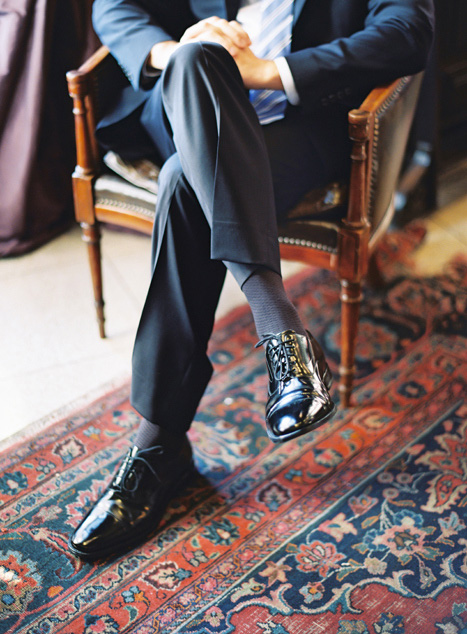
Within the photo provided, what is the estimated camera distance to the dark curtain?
1.89 metres

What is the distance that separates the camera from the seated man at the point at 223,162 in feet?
3.75

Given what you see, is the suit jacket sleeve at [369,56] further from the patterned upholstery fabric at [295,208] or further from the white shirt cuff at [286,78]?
the patterned upholstery fabric at [295,208]

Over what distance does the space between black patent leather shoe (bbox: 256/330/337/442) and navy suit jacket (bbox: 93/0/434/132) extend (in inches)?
20.8

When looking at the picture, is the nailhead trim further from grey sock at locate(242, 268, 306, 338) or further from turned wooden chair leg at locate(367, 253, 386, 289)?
turned wooden chair leg at locate(367, 253, 386, 289)

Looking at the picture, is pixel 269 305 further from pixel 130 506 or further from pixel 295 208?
pixel 130 506

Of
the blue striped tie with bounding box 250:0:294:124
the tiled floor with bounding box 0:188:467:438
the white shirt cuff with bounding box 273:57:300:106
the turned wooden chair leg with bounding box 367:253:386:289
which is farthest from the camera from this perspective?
the turned wooden chair leg with bounding box 367:253:386:289

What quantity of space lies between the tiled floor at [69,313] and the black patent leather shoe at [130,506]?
14.8 inches

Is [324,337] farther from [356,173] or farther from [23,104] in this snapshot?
[23,104]

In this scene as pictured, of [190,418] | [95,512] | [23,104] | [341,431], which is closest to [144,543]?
[95,512]

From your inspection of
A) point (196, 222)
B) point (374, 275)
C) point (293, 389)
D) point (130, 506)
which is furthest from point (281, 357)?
point (374, 275)

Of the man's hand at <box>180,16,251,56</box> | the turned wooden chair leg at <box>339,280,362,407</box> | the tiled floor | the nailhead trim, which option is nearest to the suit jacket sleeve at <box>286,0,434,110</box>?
the man's hand at <box>180,16,251,56</box>

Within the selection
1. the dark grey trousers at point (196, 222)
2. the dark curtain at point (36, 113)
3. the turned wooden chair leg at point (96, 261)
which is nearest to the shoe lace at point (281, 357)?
the dark grey trousers at point (196, 222)

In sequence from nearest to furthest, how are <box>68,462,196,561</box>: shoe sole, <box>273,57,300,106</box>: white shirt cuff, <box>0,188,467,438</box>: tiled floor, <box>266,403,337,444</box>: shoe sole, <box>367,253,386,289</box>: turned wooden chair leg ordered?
<box>266,403,337,444</box>: shoe sole < <box>68,462,196,561</box>: shoe sole < <box>273,57,300,106</box>: white shirt cuff < <box>0,188,467,438</box>: tiled floor < <box>367,253,386,289</box>: turned wooden chair leg

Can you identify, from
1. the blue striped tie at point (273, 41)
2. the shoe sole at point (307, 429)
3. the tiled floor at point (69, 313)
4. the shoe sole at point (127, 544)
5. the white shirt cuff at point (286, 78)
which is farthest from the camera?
the tiled floor at point (69, 313)
